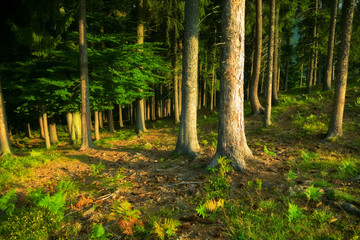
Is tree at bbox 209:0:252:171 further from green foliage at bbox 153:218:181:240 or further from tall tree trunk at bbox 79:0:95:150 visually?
tall tree trunk at bbox 79:0:95:150

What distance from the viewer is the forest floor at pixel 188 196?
2.89 m

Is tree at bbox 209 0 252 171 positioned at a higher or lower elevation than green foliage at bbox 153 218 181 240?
higher

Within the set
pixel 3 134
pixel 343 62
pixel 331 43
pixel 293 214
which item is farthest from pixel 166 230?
pixel 331 43

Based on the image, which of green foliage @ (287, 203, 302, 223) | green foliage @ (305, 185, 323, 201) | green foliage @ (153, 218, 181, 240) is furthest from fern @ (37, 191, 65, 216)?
green foliage @ (305, 185, 323, 201)

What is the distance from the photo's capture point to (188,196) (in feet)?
13.7

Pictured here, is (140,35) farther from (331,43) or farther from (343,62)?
(331,43)

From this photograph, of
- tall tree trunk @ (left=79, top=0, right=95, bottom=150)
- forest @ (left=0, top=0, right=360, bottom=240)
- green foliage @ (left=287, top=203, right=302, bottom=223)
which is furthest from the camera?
tall tree trunk @ (left=79, top=0, right=95, bottom=150)

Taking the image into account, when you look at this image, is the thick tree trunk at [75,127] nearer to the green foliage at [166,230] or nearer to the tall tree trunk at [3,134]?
the tall tree trunk at [3,134]

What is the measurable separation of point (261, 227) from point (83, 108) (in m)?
9.10

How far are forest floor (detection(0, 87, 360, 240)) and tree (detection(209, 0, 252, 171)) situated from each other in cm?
70

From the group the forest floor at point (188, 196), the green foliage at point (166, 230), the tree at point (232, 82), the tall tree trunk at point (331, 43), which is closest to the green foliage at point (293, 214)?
the forest floor at point (188, 196)

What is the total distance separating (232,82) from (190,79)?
2144 mm

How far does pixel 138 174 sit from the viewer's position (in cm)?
577

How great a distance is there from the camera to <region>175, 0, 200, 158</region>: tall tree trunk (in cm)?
657
